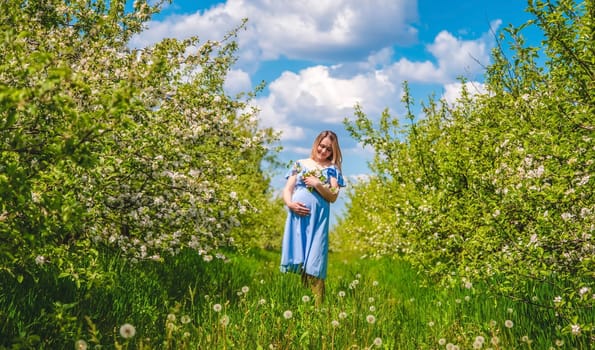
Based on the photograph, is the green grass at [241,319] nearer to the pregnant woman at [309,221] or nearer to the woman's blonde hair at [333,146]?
the pregnant woman at [309,221]

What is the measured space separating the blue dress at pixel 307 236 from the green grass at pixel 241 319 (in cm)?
24

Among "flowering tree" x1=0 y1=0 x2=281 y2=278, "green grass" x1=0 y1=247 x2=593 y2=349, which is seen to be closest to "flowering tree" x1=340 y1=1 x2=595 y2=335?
"green grass" x1=0 y1=247 x2=593 y2=349

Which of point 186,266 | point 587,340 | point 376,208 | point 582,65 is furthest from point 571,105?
point 376,208

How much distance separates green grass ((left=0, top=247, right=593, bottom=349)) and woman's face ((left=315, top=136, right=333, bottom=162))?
1.71 meters

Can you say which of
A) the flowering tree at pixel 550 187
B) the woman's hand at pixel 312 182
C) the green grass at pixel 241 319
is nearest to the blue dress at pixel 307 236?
the woman's hand at pixel 312 182

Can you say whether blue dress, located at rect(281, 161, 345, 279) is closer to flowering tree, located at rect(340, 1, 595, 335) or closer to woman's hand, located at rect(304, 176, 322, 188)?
woman's hand, located at rect(304, 176, 322, 188)

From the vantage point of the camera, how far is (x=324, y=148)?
24.7 ft

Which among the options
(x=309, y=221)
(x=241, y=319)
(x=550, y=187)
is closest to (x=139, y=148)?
(x=241, y=319)

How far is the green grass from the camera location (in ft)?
14.6

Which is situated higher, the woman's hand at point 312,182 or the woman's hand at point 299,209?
the woman's hand at point 312,182

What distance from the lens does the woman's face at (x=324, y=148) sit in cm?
754

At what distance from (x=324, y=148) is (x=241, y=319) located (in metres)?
2.99

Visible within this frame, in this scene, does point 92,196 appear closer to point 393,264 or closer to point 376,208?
point 393,264

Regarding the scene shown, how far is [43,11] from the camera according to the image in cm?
794
